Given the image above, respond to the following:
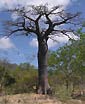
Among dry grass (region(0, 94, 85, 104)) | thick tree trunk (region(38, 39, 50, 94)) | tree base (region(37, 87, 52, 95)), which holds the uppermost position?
thick tree trunk (region(38, 39, 50, 94))

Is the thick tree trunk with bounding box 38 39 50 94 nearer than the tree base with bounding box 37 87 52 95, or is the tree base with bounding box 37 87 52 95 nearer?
the tree base with bounding box 37 87 52 95

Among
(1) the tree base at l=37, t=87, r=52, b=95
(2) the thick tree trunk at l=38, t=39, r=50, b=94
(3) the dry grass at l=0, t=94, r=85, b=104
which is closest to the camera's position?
(3) the dry grass at l=0, t=94, r=85, b=104

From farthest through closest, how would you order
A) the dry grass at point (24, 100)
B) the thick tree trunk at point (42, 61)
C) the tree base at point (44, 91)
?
the thick tree trunk at point (42, 61) < the tree base at point (44, 91) < the dry grass at point (24, 100)

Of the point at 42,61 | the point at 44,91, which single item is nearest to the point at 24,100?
the point at 44,91

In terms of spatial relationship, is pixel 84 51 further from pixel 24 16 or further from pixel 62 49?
pixel 24 16

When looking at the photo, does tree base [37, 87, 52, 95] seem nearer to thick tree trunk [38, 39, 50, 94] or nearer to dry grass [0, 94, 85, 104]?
thick tree trunk [38, 39, 50, 94]

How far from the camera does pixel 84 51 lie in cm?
3052

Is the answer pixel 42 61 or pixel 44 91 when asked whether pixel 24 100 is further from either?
pixel 42 61

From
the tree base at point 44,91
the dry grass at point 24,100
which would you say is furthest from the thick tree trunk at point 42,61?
the dry grass at point 24,100

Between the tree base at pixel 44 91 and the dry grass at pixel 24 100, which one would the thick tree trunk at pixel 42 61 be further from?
the dry grass at pixel 24 100

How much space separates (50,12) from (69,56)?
1611 cm

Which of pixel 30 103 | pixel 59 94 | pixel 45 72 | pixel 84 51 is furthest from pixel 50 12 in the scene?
pixel 84 51

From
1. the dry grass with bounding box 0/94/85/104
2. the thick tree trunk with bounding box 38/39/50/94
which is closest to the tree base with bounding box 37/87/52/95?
the thick tree trunk with bounding box 38/39/50/94

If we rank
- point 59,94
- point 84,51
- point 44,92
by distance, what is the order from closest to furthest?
point 59,94 → point 44,92 → point 84,51
